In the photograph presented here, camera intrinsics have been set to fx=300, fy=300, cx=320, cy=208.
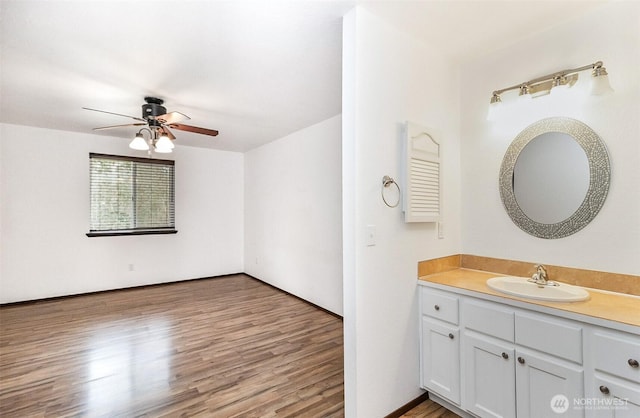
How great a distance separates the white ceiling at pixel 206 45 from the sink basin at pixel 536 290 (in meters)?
1.68

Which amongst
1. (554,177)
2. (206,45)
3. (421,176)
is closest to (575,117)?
(554,177)

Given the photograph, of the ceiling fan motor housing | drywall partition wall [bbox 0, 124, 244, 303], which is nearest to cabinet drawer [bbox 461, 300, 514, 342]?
the ceiling fan motor housing

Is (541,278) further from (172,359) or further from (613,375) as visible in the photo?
(172,359)

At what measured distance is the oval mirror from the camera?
1839 millimetres

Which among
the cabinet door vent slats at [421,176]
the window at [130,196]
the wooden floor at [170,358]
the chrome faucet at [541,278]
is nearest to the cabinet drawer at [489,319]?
the chrome faucet at [541,278]

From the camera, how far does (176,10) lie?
1780mm

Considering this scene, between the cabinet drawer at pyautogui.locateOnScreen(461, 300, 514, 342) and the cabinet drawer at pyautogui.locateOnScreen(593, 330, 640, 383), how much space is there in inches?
14.0

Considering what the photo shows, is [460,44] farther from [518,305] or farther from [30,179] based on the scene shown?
Result: [30,179]

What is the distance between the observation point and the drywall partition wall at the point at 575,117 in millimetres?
1716

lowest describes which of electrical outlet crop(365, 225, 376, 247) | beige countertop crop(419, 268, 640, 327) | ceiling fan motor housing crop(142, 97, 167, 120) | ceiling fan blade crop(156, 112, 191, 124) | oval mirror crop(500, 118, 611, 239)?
beige countertop crop(419, 268, 640, 327)

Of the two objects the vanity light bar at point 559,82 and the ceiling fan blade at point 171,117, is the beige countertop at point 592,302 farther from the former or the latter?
the ceiling fan blade at point 171,117

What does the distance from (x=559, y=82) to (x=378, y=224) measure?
4.65 ft
